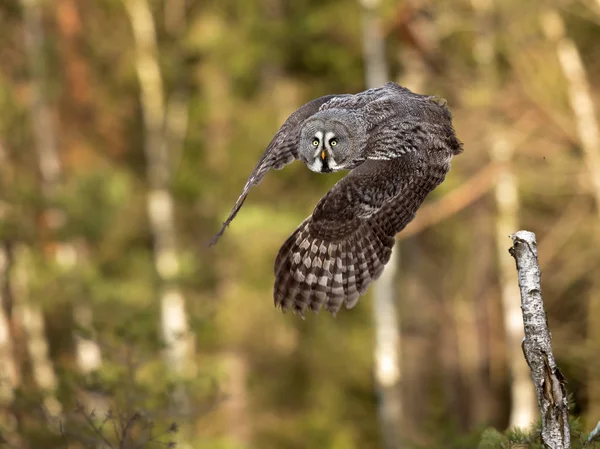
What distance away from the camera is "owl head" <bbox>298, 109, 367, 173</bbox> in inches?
206

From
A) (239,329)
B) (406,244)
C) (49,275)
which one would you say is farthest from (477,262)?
(49,275)

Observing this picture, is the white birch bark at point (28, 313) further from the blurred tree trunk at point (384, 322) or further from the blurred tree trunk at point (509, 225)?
the blurred tree trunk at point (509, 225)

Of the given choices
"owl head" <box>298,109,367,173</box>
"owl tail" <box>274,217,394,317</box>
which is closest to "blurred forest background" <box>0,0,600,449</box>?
"owl tail" <box>274,217,394,317</box>

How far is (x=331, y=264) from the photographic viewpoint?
19.4 feet

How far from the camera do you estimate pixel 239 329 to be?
17594mm

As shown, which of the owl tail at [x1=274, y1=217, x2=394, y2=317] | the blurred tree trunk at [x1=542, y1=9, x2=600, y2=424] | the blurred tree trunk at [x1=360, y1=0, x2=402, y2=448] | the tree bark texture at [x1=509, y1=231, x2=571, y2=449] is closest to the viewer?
the tree bark texture at [x1=509, y1=231, x2=571, y2=449]

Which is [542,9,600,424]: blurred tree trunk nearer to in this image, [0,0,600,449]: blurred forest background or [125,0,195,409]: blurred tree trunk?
[0,0,600,449]: blurred forest background

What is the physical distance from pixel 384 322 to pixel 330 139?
974 centimetres

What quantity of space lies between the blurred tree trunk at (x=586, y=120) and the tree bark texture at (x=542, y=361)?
8730mm

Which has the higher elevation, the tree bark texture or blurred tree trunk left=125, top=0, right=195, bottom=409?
blurred tree trunk left=125, top=0, right=195, bottom=409

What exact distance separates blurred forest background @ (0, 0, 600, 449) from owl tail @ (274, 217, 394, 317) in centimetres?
272

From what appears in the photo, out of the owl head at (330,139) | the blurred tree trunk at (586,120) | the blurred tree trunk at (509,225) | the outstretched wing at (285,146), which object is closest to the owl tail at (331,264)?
the outstretched wing at (285,146)

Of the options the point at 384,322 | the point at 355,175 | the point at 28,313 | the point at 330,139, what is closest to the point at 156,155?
the point at 28,313

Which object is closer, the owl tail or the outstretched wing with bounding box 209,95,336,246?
the outstretched wing with bounding box 209,95,336,246
